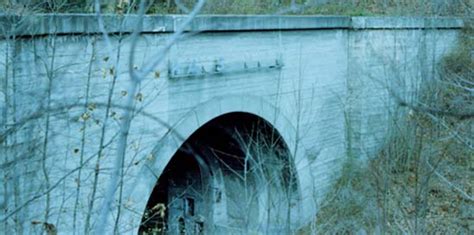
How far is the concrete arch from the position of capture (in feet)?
23.0

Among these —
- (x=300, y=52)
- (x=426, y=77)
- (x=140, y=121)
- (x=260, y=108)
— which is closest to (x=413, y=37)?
(x=426, y=77)

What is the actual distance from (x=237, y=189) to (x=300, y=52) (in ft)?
8.77

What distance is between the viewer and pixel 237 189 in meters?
10.5

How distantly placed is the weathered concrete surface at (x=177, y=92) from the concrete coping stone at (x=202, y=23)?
18 mm

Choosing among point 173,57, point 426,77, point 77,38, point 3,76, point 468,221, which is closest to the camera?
point 3,76

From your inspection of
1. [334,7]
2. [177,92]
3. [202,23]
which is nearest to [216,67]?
[202,23]

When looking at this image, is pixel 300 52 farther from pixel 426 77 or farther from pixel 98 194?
pixel 98 194

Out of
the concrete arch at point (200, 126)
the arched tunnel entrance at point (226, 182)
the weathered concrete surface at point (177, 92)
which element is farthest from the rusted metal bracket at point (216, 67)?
the arched tunnel entrance at point (226, 182)

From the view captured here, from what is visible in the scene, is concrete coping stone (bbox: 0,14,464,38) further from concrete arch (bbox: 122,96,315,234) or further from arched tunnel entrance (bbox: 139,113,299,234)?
arched tunnel entrance (bbox: 139,113,299,234)

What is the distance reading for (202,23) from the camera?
298 inches

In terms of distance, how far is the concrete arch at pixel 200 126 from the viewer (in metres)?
7.00

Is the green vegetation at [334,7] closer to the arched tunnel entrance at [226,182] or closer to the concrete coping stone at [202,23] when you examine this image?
the concrete coping stone at [202,23]

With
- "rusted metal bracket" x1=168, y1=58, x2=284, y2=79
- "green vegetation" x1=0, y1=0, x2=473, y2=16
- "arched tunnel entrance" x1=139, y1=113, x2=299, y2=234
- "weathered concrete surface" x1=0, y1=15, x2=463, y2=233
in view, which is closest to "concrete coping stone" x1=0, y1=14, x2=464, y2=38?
"weathered concrete surface" x1=0, y1=15, x2=463, y2=233

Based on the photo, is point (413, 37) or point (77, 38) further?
point (413, 37)
